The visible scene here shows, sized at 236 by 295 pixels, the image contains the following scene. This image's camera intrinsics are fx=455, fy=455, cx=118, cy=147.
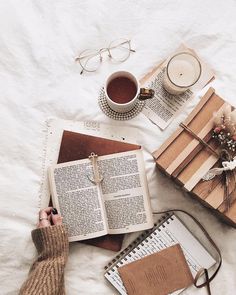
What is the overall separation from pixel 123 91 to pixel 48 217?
329 mm

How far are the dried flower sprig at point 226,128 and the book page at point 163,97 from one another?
14cm

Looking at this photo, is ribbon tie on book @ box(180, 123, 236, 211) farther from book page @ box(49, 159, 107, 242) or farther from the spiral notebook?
book page @ box(49, 159, 107, 242)

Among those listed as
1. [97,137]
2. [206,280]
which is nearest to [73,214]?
[97,137]

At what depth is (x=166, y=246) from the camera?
1.04 metres

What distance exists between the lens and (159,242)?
3.42 ft

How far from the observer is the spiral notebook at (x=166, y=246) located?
103 cm

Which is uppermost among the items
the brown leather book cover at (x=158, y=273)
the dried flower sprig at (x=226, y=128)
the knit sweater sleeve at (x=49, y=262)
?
the dried flower sprig at (x=226, y=128)

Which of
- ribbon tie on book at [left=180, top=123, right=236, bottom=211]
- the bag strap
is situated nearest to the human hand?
the bag strap

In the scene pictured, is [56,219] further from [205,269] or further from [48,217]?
[205,269]

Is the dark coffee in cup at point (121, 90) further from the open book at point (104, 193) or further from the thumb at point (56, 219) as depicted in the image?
the thumb at point (56, 219)

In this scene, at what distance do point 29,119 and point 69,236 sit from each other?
28cm

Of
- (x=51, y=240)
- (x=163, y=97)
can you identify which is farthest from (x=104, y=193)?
(x=163, y=97)

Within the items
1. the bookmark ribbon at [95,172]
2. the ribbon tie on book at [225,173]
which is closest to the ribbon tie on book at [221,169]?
the ribbon tie on book at [225,173]

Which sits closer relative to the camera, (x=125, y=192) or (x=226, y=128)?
(x=226, y=128)
